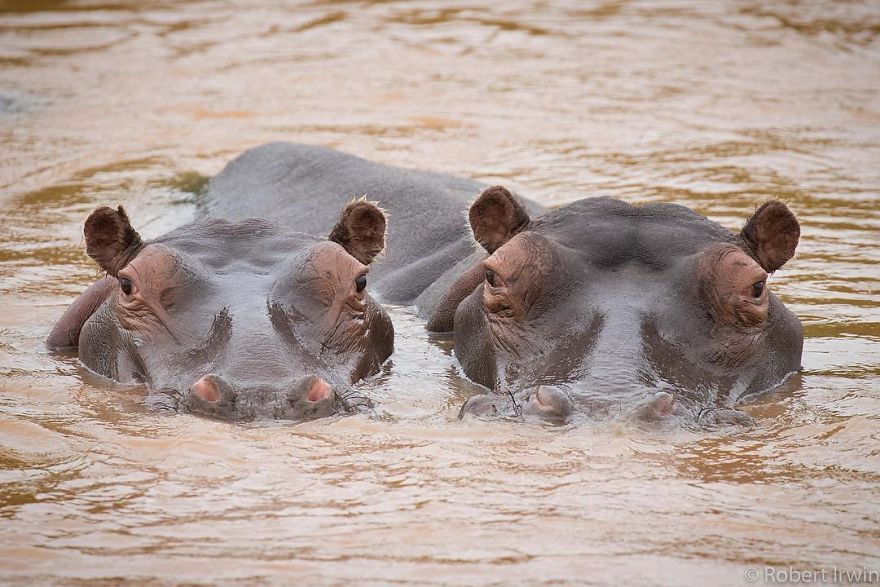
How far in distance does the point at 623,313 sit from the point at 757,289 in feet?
2.20

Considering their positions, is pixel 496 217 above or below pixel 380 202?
above

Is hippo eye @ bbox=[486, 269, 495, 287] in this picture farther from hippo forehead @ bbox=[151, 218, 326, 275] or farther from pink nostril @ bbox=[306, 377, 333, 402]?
pink nostril @ bbox=[306, 377, 333, 402]

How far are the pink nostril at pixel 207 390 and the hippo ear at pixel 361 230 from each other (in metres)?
1.63

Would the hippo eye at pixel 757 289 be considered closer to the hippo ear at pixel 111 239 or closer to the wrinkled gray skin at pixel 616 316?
the wrinkled gray skin at pixel 616 316

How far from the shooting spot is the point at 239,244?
7078 millimetres

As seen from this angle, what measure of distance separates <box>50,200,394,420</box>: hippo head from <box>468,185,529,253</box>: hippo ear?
24.1 inches

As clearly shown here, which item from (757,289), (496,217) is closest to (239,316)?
(496,217)

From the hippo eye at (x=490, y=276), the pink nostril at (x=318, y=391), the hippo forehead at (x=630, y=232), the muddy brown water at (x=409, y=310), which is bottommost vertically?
the muddy brown water at (x=409, y=310)

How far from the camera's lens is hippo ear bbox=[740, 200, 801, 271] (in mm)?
6617

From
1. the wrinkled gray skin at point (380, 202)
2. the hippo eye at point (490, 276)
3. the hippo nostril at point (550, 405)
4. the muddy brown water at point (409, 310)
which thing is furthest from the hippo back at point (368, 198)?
the hippo nostril at point (550, 405)

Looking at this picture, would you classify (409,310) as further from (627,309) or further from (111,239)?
(627,309)

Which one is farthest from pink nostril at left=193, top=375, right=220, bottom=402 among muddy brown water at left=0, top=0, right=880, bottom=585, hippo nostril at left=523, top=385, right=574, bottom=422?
hippo nostril at left=523, top=385, right=574, bottom=422

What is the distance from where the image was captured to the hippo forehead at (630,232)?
256 inches

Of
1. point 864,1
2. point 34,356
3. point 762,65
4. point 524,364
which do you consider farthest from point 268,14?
point 524,364
